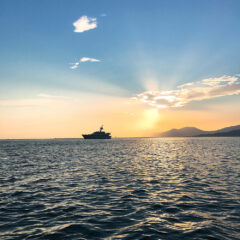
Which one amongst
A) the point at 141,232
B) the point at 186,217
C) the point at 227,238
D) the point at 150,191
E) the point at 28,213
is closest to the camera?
the point at 227,238

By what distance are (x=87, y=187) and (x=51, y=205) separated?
210 inches

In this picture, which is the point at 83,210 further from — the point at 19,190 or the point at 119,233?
the point at 19,190

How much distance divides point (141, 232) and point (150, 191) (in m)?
7.89

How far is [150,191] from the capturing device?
1719 centimetres

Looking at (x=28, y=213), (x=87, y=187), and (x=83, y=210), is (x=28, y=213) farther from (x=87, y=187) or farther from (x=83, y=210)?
(x=87, y=187)

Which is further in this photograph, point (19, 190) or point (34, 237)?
point (19, 190)

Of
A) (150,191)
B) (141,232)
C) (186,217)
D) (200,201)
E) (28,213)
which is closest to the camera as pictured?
(141,232)

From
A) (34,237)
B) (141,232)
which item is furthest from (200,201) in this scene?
(34,237)

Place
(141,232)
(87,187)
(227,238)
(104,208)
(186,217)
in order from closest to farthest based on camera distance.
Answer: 1. (227,238)
2. (141,232)
3. (186,217)
4. (104,208)
5. (87,187)

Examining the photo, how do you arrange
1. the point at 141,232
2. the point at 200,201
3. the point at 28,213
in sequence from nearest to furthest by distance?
the point at 141,232 < the point at 28,213 < the point at 200,201

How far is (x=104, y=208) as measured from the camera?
1304 cm

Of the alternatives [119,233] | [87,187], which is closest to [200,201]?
[119,233]

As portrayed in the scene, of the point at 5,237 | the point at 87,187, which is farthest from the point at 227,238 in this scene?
the point at 87,187

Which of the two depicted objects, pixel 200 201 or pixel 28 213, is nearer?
pixel 28 213
